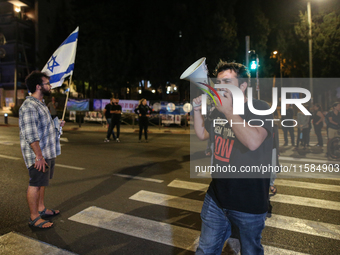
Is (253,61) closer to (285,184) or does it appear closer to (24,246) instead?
(285,184)

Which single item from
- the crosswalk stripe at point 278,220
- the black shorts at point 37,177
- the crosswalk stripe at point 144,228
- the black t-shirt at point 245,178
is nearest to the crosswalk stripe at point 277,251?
the crosswalk stripe at point 144,228

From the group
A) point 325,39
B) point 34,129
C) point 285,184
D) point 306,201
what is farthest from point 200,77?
point 325,39

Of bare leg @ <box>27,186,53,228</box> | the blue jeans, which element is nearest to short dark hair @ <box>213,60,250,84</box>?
the blue jeans

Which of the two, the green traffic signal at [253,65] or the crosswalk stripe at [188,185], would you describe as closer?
the crosswalk stripe at [188,185]

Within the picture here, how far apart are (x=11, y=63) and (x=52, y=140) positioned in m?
48.9

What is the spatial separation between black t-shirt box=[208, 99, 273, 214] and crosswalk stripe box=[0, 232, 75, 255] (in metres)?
2.14

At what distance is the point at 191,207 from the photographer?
4867mm

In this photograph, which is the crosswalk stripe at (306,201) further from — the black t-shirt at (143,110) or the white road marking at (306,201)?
the black t-shirt at (143,110)

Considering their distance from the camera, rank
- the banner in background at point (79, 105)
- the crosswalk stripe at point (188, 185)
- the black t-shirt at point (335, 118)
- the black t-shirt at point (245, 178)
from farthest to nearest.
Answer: the banner in background at point (79, 105), the black t-shirt at point (335, 118), the crosswalk stripe at point (188, 185), the black t-shirt at point (245, 178)

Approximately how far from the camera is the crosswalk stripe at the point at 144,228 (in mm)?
3582

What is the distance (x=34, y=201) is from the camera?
3.96m

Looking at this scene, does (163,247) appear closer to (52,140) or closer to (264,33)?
(52,140)

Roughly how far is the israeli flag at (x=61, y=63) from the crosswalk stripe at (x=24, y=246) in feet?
7.78

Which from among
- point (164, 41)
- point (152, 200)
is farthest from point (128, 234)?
point (164, 41)
